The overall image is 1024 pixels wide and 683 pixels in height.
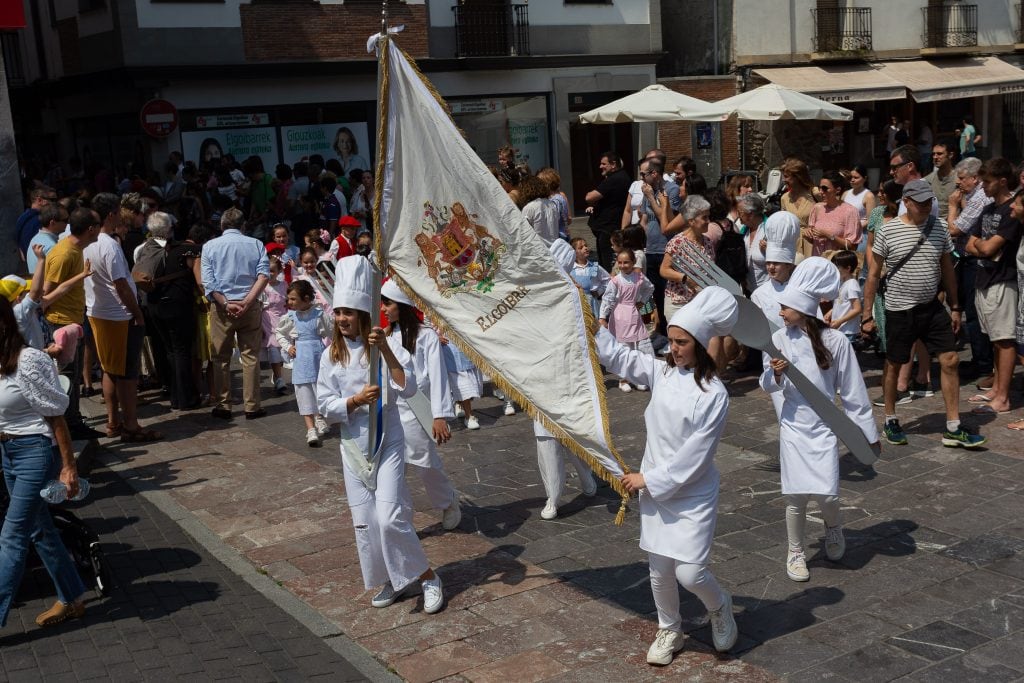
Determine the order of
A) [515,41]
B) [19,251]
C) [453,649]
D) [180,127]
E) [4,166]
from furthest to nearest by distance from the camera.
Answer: [515,41], [180,127], [19,251], [4,166], [453,649]

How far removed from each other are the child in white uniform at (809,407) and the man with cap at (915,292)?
2.53 meters

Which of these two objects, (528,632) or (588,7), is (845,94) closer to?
(588,7)

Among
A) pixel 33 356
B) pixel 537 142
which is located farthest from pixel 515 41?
pixel 33 356

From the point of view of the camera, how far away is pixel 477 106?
1000 inches

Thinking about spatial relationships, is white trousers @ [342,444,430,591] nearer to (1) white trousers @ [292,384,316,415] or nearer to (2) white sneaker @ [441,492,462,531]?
(2) white sneaker @ [441,492,462,531]

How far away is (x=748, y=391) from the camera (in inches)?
431

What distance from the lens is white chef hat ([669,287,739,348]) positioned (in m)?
5.24

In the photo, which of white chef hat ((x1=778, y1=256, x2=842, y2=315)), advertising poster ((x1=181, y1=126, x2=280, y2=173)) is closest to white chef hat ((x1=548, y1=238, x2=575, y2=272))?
white chef hat ((x1=778, y1=256, x2=842, y2=315))

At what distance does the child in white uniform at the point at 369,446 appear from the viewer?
6195 millimetres

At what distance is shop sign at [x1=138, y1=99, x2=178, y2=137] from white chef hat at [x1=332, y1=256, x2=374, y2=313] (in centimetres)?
1422

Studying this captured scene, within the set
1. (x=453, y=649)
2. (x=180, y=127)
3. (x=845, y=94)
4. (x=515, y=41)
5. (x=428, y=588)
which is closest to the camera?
(x=453, y=649)

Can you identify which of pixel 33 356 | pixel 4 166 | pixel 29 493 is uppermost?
pixel 4 166

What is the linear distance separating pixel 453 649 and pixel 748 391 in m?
5.79

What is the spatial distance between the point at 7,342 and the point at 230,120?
16389mm
